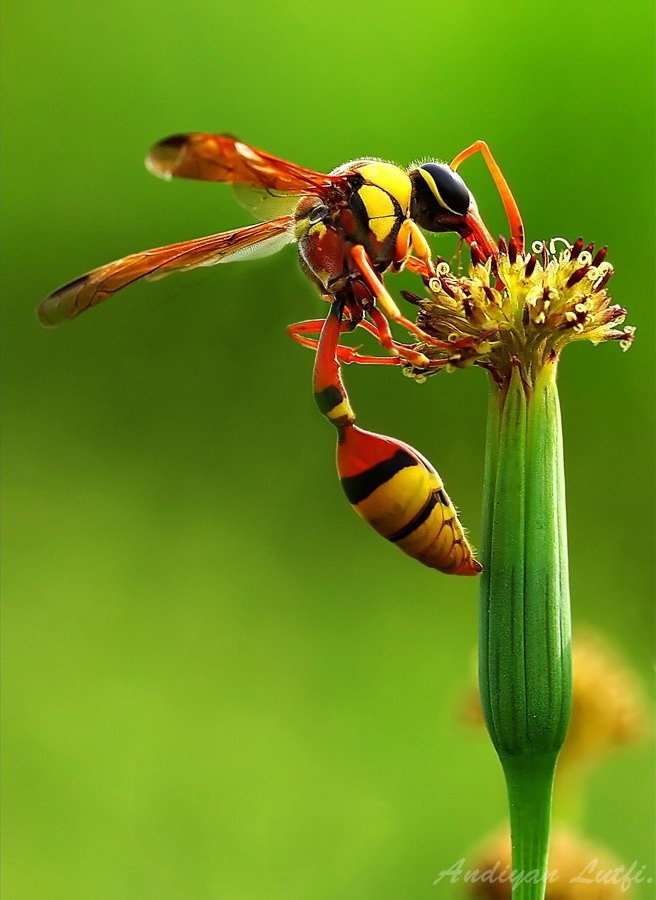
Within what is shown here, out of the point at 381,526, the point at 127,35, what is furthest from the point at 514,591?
the point at 127,35

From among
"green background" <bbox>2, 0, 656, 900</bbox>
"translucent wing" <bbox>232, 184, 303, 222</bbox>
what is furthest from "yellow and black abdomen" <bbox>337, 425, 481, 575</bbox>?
"green background" <bbox>2, 0, 656, 900</bbox>

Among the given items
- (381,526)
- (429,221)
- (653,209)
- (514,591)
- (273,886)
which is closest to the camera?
(514,591)

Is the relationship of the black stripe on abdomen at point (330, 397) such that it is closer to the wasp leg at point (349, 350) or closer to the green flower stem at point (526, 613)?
the wasp leg at point (349, 350)

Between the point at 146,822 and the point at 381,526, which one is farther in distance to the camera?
the point at 146,822

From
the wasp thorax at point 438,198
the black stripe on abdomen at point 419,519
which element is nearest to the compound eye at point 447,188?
the wasp thorax at point 438,198

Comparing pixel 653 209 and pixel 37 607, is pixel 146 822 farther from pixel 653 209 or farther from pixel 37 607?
pixel 653 209

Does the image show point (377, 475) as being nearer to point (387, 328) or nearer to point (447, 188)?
point (387, 328)

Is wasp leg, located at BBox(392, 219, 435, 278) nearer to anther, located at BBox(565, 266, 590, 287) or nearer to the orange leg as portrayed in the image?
the orange leg
